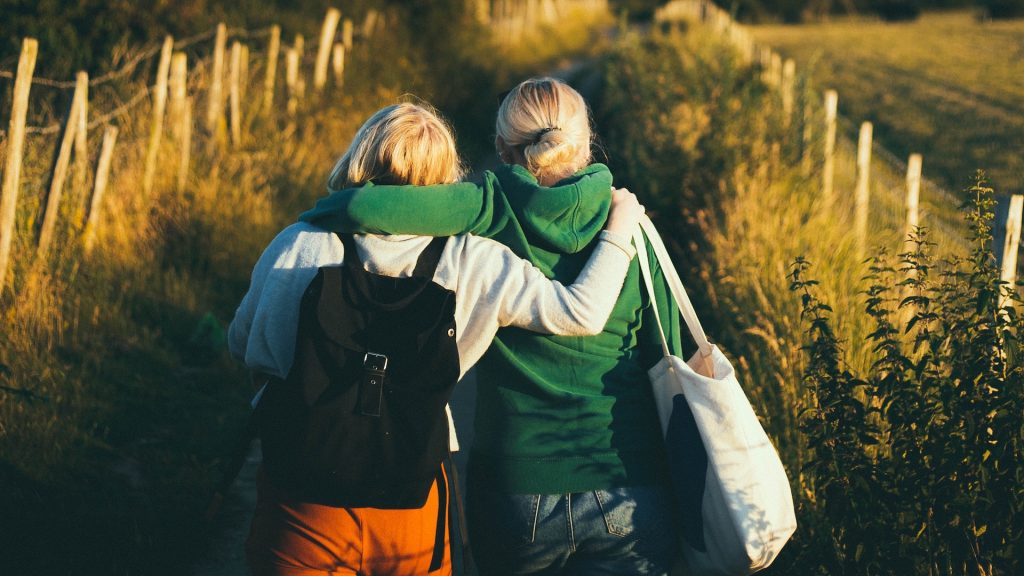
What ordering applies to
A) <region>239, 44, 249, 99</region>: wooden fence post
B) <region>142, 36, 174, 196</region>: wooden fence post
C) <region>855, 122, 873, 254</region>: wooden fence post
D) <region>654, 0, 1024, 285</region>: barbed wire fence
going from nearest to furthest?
<region>654, 0, 1024, 285</region>: barbed wire fence
<region>855, 122, 873, 254</region>: wooden fence post
<region>142, 36, 174, 196</region>: wooden fence post
<region>239, 44, 249, 99</region>: wooden fence post

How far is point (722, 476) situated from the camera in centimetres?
247

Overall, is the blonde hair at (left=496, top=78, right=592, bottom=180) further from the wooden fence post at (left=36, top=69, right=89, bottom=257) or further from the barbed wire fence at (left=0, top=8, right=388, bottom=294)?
the wooden fence post at (left=36, top=69, right=89, bottom=257)

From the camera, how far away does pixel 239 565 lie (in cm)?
431

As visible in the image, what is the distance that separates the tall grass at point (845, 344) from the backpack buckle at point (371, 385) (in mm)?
1675

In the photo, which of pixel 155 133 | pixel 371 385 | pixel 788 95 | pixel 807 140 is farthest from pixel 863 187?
→ pixel 371 385

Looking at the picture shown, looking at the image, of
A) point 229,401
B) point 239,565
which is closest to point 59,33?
point 229,401

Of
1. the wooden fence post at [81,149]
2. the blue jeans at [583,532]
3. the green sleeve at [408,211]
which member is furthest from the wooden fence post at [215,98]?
the blue jeans at [583,532]

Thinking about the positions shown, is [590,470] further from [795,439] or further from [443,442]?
[795,439]

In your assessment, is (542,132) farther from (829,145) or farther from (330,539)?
(829,145)

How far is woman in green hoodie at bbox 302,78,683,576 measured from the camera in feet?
8.02

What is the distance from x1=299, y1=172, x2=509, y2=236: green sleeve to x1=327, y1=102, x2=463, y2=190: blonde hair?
0.06 meters

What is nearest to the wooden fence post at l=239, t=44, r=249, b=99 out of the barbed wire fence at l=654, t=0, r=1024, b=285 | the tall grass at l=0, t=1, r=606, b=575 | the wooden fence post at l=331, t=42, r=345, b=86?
the tall grass at l=0, t=1, r=606, b=575

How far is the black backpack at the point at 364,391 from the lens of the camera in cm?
232

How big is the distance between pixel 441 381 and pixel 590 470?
1.30ft
